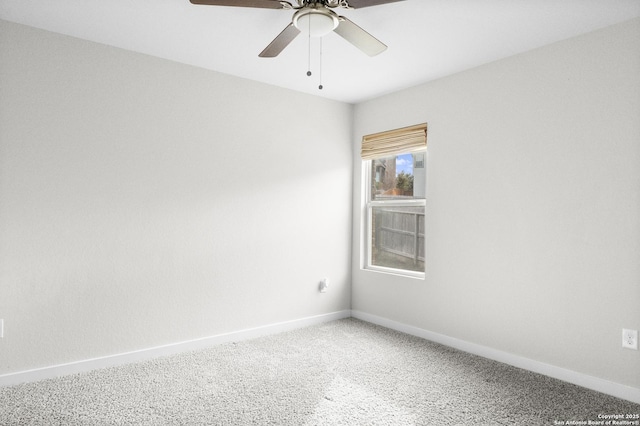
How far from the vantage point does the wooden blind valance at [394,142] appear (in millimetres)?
3635

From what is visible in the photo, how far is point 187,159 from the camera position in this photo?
128 inches

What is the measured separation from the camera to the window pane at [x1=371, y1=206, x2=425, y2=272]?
3.80 m

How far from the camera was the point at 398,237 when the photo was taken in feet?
13.1

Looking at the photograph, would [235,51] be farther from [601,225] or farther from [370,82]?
[601,225]

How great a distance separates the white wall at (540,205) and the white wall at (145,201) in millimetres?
1125

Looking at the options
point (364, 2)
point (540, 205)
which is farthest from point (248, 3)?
point (540, 205)

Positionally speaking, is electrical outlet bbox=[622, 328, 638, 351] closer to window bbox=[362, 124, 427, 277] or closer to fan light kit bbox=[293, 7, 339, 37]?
window bbox=[362, 124, 427, 277]

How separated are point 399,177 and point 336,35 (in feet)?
5.35

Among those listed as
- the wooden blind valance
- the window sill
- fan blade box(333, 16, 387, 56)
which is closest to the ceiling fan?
fan blade box(333, 16, 387, 56)

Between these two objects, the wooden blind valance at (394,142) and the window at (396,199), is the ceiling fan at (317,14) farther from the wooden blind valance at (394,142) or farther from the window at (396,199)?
the window at (396,199)

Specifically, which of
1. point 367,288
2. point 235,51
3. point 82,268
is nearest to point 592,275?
point 367,288

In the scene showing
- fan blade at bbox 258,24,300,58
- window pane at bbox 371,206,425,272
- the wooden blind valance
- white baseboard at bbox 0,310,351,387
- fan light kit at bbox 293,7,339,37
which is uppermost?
fan blade at bbox 258,24,300,58

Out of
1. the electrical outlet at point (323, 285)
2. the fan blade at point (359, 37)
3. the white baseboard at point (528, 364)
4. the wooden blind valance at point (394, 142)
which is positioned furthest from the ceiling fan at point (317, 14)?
the electrical outlet at point (323, 285)

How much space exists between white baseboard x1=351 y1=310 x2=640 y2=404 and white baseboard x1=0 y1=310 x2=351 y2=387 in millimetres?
849
